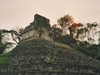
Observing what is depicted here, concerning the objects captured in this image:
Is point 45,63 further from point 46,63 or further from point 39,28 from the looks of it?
point 39,28

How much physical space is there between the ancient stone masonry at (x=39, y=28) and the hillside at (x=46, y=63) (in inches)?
143

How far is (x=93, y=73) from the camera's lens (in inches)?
A: 635

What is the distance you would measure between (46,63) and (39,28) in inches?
262

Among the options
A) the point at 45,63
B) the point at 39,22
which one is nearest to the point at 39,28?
the point at 39,22

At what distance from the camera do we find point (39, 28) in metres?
21.8

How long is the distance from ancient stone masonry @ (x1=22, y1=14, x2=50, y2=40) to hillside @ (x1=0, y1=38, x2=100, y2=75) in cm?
364

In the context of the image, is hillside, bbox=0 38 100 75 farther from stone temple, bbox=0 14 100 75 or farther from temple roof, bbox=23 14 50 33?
temple roof, bbox=23 14 50 33

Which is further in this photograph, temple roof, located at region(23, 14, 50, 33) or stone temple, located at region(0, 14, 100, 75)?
temple roof, located at region(23, 14, 50, 33)

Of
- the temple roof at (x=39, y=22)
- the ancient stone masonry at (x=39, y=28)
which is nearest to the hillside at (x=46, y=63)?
the ancient stone masonry at (x=39, y=28)

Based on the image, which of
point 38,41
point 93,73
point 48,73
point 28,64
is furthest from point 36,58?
point 93,73

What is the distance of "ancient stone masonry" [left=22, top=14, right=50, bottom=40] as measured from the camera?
71.3 feet

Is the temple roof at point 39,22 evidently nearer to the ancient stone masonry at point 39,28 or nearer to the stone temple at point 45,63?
the ancient stone masonry at point 39,28

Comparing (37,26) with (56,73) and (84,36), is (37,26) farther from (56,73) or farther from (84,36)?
(84,36)

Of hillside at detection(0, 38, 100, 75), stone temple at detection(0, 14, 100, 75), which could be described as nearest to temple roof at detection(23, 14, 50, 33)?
stone temple at detection(0, 14, 100, 75)
